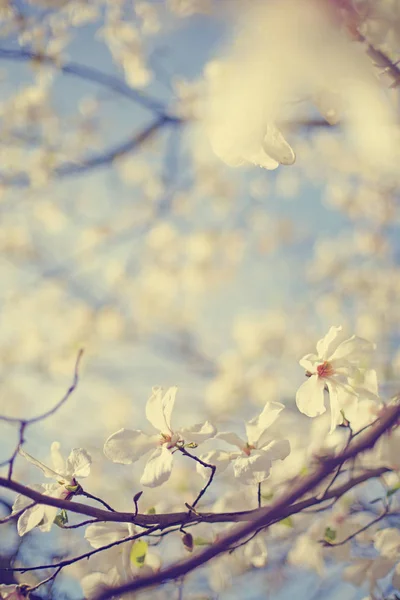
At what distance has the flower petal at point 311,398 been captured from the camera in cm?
108

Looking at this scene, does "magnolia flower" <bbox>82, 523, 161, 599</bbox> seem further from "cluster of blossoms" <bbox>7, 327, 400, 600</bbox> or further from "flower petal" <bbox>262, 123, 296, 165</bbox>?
"flower petal" <bbox>262, 123, 296, 165</bbox>

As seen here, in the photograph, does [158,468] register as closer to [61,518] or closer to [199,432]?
[199,432]

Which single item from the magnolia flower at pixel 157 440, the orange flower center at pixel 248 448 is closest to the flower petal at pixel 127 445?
the magnolia flower at pixel 157 440

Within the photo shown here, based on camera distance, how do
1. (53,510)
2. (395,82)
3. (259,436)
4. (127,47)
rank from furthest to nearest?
(127,47)
(259,436)
(53,510)
(395,82)

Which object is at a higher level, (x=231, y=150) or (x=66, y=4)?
(x=231, y=150)

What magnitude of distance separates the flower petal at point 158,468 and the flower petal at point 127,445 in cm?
3

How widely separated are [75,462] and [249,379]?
4093mm

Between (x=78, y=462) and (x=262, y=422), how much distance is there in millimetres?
444

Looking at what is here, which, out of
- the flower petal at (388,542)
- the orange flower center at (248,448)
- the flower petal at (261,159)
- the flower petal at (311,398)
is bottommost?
the flower petal at (388,542)

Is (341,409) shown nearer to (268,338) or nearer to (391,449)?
(391,449)

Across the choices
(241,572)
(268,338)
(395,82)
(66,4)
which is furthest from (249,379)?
(395,82)

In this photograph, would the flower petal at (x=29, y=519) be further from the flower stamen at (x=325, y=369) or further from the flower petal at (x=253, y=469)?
the flower stamen at (x=325, y=369)

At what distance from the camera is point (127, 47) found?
3.43 m

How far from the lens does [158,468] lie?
101 centimetres
